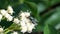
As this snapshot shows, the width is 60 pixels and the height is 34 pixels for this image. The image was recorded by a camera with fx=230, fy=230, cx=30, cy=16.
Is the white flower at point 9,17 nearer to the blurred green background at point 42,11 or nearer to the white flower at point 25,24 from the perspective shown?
the white flower at point 25,24

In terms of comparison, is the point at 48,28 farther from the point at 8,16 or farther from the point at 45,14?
the point at 45,14

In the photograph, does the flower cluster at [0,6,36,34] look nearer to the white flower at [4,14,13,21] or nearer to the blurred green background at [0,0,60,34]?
the white flower at [4,14,13,21]

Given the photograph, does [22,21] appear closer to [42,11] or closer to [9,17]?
[9,17]

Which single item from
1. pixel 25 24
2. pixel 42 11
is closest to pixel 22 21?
pixel 25 24

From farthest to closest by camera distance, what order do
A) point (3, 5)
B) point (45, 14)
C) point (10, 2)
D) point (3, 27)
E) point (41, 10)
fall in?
point (41, 10)
point (45, 14)
point (3, 5)
point (10, 2)
point (3, 27)

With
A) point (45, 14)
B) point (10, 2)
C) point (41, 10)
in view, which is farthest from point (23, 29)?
point (41, 10)

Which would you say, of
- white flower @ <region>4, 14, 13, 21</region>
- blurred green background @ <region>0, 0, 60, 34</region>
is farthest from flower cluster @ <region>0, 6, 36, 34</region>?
blurred green background @ <region>0, 0, 60, 34</region>

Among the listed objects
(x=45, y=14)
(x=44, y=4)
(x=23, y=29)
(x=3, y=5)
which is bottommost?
(x=23, y=29)

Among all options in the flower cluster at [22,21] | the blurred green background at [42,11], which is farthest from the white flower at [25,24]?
the blurred green background at [42,11]

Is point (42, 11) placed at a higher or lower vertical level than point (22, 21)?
higher

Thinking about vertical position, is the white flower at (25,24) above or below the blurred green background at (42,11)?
below

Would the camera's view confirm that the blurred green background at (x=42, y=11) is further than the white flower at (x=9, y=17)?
Yes
